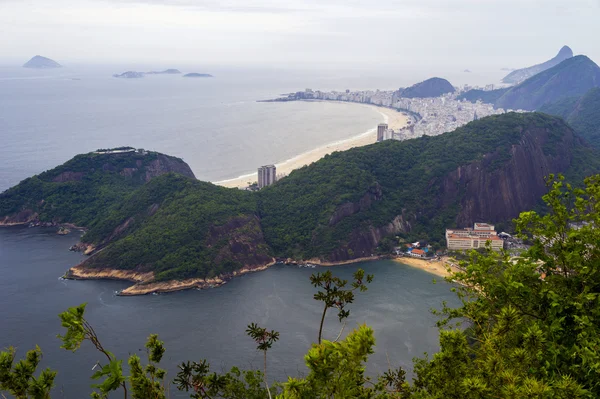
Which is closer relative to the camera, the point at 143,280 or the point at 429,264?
the point at 143,280

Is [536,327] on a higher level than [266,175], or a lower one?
higher

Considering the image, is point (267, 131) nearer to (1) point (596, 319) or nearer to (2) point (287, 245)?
(2) point (287, 245)

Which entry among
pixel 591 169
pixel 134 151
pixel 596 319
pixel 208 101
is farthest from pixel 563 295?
pixel 208 101

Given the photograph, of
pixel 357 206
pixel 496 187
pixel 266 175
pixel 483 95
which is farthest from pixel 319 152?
pixel 483 95

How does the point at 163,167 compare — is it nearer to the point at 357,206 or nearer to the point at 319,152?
the point at 319,152

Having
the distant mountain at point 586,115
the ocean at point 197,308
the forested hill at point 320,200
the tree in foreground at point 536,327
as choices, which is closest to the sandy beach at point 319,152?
the ocean at point 197,308

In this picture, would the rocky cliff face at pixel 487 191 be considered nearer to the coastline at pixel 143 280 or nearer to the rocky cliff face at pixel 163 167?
the coastline at pixel 143 280

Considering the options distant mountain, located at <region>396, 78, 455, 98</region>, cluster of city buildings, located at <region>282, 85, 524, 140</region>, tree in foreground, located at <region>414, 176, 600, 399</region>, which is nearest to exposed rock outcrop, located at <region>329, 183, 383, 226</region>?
tree in foreground, located at <region>414, 176, 600, 399</region>
